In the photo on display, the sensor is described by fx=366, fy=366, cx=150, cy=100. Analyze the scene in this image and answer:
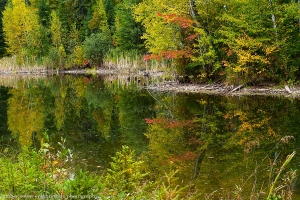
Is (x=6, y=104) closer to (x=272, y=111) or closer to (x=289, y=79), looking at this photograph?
(x=272, y=111)

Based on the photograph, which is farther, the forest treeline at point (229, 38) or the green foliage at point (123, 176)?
the forest treeline at point (229, 38)

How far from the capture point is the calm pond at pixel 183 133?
6.76m

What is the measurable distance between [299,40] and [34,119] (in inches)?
500

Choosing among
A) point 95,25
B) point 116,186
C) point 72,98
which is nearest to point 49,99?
point 72,98

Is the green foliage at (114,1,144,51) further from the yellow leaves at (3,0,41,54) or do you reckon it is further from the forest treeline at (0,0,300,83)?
the yellow leaves at (3,0,41,54)

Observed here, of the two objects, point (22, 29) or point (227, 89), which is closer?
point (227, 89)

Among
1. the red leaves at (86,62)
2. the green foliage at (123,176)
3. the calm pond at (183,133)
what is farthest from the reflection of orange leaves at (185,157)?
the red leaves at (86,62)

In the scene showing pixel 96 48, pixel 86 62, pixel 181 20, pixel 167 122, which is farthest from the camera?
pixel 86 62

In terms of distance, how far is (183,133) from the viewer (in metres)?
10.3

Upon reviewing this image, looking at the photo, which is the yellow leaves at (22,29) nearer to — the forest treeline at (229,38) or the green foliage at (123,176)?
the forest treeline at (229,38)

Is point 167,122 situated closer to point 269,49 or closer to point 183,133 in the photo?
point 183,133

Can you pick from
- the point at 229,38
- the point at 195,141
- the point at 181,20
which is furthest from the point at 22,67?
the point at 195,141

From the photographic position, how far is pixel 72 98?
2012cm

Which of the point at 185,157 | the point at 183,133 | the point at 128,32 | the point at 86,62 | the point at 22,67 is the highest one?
the point at 128,32
